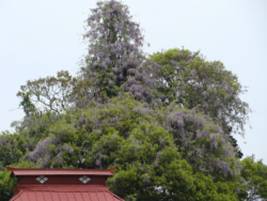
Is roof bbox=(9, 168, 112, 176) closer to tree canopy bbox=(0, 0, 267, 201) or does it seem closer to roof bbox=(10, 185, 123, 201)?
roof bbox=(10, 185, 123, 201)

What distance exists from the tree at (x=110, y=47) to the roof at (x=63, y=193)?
460 inches

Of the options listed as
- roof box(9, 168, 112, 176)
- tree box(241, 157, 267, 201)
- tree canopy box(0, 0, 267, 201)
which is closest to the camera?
roof box(9, 168, 112, 176)

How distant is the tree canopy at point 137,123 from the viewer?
1131 inches

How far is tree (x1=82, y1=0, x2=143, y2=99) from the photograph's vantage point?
3600 cm

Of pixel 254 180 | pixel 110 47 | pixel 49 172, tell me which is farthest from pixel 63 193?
pixel 254 180

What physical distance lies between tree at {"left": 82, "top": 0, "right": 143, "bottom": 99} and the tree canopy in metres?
0.05

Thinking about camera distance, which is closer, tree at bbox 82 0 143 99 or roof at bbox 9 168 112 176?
roof at bbox 9 168 112 176

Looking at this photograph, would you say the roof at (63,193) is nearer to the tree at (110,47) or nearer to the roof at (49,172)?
the roof at (49,172)

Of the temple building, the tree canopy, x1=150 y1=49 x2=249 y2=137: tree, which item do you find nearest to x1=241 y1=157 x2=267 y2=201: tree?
Result: the tree canopy

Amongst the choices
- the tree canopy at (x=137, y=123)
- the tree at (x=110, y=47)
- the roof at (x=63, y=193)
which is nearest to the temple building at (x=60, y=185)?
the roof at (x=63, y=193)

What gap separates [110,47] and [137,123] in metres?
7.05

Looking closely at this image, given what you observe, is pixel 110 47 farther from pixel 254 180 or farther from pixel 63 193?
pixel 63 193

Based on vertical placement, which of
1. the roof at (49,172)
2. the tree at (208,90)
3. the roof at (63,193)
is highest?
the tree at (208,90)

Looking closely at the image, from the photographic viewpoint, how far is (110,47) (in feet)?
120
